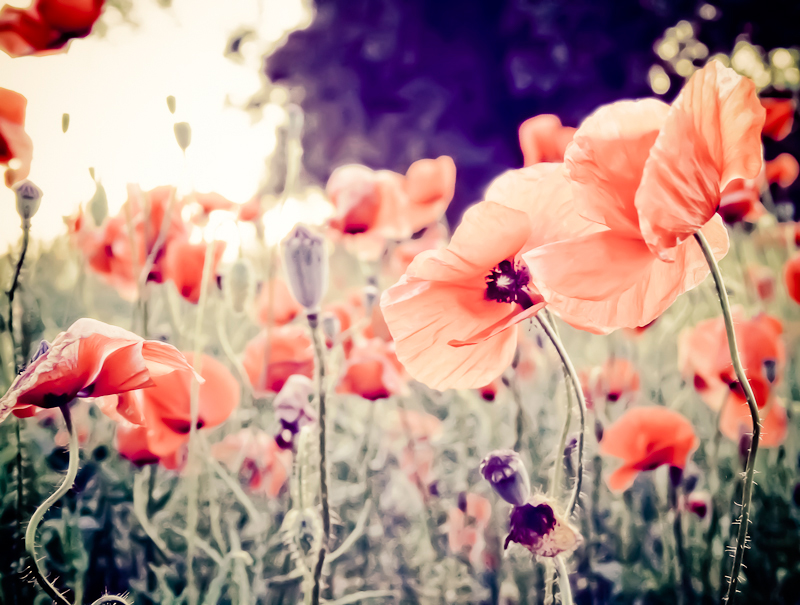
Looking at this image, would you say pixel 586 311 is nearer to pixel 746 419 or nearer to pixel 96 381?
pixel 96 381

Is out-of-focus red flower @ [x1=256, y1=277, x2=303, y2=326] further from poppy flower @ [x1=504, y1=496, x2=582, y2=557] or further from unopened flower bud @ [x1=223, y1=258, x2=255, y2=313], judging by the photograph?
poppy flower @ [x1=504, y1=496, x2=582, y2=557]

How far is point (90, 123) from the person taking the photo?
24.9 inches

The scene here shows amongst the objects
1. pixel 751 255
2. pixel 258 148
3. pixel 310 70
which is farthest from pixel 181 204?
pixel 751 255

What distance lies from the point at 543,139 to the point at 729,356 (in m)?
0.36

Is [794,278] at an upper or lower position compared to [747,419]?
upper

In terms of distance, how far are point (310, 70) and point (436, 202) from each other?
962 mm

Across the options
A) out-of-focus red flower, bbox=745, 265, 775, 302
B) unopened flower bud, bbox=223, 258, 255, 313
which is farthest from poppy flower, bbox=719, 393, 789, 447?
unopened flower bud, bbox=223, 258, 255, 313

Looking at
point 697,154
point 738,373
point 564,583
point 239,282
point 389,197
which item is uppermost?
point 389,197

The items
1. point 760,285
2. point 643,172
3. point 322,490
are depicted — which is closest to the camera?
point 643,172

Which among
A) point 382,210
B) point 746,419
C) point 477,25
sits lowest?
point 746,419

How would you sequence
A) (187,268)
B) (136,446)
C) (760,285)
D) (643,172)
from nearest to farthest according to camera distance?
1. (643,172)
2. (136,446)
3. (187,268)
4. (760,285)

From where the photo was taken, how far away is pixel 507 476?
12.0 inches

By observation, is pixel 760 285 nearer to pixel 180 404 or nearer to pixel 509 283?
pixel 509 283

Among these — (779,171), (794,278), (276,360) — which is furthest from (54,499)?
(779,171)
